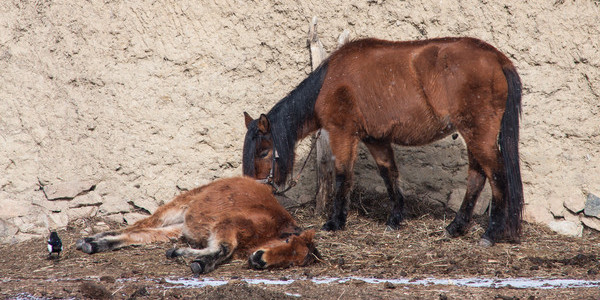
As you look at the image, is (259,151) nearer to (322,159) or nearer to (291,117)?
(291,117)

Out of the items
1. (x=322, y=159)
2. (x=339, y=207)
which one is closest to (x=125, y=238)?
(x=339, y=207)

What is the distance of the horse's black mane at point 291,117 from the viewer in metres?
6.23

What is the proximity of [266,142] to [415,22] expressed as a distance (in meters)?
2.21

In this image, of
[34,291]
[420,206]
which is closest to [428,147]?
[420,206]

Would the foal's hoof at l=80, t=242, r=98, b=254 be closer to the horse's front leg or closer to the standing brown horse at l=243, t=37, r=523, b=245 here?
the standing brown horse at l=243, t=37, r=523, b=245

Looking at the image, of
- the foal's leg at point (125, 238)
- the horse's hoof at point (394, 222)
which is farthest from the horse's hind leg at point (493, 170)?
the foal's leg at point (125, 238)

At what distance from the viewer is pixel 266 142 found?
6.22 meters

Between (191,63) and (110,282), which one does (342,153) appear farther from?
(110,282)

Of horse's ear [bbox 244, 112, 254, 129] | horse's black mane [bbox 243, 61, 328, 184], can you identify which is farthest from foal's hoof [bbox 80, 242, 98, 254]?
horse's ear [bbox 244, 112, 254, 129]

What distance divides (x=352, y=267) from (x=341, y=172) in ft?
4.94

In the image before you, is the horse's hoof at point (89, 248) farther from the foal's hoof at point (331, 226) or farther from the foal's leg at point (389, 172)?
the foal's leg at point (389, 172)

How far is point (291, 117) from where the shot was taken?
6277mm

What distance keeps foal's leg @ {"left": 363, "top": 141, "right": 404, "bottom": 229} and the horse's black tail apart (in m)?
1.27

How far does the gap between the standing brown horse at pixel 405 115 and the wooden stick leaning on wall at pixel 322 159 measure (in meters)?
0.58
